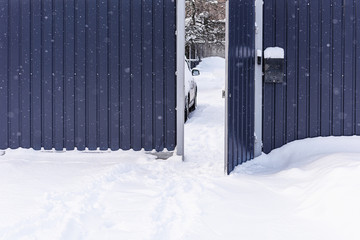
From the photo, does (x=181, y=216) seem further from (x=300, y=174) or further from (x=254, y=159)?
(x=254, y=159)

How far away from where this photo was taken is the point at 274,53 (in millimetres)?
5820

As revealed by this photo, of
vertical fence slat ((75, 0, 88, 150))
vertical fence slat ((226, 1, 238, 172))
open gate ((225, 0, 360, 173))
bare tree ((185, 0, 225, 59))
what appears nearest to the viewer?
vertical fence slat ((226, 1, 238, 172))

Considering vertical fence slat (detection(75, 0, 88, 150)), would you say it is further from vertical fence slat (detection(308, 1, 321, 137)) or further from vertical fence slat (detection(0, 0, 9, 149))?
vertical fence slat (detection(308, 1, 321, 137))

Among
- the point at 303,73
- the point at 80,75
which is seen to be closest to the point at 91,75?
the point at 80,75

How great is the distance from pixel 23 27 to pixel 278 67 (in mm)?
3680

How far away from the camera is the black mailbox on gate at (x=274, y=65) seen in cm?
582

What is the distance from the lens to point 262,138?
6.02 metres

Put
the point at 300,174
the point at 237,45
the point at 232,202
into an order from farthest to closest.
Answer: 1. the point at 237,45
2. the point at 300,174
3. the point at 232,202

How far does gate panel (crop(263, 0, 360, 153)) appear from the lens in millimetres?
5965

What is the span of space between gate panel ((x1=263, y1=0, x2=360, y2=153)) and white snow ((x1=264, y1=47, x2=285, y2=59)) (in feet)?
0.48

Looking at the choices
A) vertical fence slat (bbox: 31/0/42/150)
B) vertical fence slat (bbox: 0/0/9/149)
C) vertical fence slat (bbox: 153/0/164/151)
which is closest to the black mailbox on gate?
vertical fence slat (bbox: 153/0/164/151)

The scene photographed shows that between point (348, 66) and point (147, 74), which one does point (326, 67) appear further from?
point (147, 74)

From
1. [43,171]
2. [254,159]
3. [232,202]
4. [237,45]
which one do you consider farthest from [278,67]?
[43,171]

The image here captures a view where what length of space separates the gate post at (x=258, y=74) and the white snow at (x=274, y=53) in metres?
0.09
